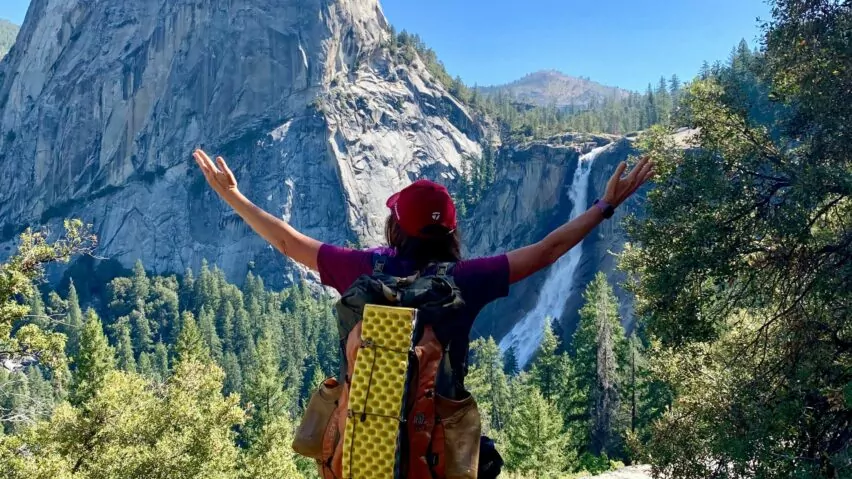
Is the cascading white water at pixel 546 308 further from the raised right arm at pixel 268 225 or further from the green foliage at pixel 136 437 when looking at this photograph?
the raised right arm at pixel 268 225

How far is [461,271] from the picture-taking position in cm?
253

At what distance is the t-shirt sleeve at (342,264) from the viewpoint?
2701mm

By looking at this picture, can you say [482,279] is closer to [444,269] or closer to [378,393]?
[444,269]

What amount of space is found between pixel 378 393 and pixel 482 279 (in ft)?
2.13

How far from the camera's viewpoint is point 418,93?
12850cm

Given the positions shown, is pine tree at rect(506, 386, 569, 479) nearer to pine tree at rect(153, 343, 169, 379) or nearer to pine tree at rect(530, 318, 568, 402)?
pine tree at rect(530, 318, 568, 402)

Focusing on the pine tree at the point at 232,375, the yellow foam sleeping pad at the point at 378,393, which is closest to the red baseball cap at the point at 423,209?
the yellow foam sleeping pad at the point at 378,393

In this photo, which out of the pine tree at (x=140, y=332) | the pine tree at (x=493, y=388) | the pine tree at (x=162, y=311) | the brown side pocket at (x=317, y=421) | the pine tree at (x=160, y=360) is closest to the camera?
the brown side pocket at (x=317, y=421)

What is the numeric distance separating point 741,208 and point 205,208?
11989 centimetres

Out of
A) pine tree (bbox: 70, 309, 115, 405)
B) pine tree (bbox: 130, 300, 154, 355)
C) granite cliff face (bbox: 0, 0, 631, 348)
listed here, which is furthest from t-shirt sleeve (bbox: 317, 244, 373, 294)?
granite cliff face (bbox: 0, 0, 631, 348)

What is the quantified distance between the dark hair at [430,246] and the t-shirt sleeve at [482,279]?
0.09 meters

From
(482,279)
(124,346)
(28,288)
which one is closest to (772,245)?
(482,279)

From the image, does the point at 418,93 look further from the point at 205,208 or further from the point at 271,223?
the point at 271,223

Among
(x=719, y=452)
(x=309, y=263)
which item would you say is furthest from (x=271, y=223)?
(x=719, y=452)
